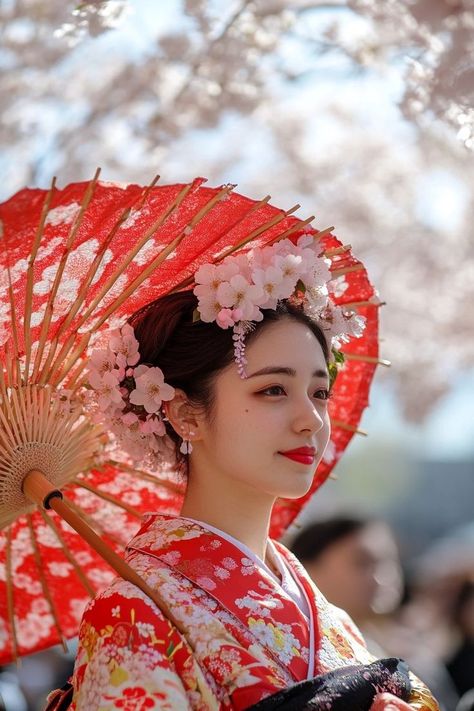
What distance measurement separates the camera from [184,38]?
7875 millimetres

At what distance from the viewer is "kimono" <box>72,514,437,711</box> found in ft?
6.55

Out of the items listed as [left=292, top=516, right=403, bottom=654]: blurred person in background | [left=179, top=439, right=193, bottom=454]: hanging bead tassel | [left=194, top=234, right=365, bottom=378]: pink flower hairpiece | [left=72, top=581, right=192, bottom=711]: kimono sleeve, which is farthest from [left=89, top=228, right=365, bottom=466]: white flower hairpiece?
[left=292, top=516, right=403, bottom=654]: blurred person in background

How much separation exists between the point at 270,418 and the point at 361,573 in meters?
2.54

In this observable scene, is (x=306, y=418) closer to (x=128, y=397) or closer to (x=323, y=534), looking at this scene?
(x=128, y=397)

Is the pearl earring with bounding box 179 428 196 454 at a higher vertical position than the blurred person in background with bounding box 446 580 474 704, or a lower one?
higher

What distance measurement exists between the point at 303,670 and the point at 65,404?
933 millimetres

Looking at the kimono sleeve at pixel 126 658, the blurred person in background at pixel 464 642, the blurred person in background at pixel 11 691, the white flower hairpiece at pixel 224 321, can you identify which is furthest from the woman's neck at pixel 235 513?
the blurred person in background at pixel 464 642

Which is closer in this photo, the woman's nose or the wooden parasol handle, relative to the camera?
the wooden parasol handle

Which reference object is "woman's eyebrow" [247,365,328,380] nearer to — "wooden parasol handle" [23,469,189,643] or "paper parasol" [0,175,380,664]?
"paper parasol" [0,175,380,664]

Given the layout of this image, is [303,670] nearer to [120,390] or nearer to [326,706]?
[326,706]

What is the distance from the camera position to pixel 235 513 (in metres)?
2.46

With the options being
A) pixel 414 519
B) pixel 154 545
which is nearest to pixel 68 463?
pixel 154 545

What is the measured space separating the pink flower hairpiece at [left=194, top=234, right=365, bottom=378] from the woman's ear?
0.20 m

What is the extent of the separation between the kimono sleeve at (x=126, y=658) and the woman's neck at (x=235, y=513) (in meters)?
0.36
